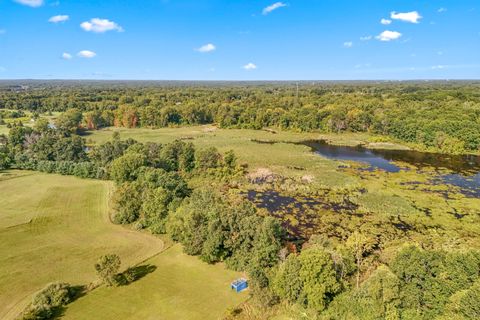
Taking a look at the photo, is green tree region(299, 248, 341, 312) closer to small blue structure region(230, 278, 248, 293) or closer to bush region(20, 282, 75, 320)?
small blue structure region(230, 278, 248, 293)

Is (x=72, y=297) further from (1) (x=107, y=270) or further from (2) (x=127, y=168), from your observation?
(2) (x=127, y=168)

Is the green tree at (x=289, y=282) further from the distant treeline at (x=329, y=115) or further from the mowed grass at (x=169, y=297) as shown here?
the distant treeline at (x=329, y=115)

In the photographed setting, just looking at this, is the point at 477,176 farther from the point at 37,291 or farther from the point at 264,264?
the point at 37,291

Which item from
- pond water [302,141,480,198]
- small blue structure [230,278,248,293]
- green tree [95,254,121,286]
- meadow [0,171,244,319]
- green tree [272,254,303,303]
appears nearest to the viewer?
green tree [272,254,303,303]

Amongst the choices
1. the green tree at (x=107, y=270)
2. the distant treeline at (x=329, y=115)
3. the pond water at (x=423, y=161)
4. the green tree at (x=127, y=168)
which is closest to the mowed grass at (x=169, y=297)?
the green tree at (x=107, y=270)

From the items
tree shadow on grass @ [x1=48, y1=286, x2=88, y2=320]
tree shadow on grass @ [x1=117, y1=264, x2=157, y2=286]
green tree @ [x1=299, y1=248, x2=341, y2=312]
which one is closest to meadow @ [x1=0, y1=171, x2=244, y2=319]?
tree shadow on grass @ [x1=117, y1=264, x2=157, y2=286]

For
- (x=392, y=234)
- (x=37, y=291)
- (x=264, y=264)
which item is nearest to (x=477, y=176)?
(x=392, y=234)
